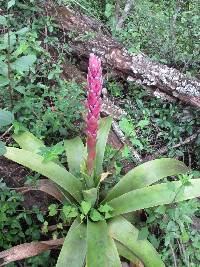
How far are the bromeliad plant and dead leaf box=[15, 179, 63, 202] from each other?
45mm

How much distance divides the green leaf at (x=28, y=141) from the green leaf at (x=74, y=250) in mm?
789

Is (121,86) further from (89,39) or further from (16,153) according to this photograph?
(16,153)

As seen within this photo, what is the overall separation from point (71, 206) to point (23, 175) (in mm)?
660

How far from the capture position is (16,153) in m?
3.07

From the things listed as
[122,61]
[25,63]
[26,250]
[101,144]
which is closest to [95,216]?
[26,250]

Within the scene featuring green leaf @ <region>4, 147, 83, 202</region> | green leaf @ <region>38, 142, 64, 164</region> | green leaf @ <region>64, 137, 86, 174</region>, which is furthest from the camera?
green leaf @ <region>64, 137, 86, 174</region>

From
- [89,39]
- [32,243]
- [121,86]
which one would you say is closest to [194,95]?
[121,86]

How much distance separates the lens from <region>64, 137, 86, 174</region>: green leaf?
10.6 feet

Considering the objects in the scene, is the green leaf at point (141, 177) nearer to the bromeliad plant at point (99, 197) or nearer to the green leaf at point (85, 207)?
the bromeliad plant at point (99, 197)

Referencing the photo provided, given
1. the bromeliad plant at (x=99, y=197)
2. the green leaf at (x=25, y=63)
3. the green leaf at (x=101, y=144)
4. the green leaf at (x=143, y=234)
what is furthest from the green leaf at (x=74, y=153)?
the green leaf at (x=25, y=63)

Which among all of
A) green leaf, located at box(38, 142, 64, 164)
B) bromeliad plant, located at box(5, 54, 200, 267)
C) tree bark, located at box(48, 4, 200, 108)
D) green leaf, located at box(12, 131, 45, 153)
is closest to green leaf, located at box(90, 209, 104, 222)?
bromeliad plant, located at box(5, 54, 200, 267)

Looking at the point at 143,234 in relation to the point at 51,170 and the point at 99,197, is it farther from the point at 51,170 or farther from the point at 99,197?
the point at 51,170

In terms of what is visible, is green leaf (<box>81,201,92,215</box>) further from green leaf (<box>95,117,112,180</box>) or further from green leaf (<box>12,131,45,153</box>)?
green leaf (<box>12,131,45,153</box>)

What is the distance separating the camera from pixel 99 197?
3215 millimetres
